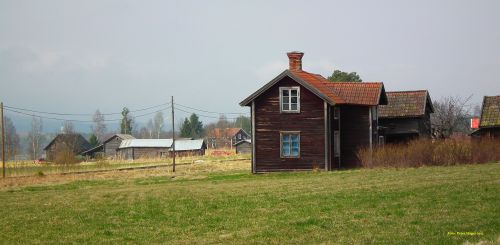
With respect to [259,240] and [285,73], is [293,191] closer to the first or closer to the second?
[259,240]

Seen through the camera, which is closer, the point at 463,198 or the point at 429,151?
the point at 463,198

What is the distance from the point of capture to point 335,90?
46844mm

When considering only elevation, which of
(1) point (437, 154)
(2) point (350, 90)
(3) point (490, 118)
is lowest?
(1) point (437, 154)

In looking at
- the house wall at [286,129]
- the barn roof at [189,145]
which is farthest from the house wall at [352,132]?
the barn roof at [189,145]

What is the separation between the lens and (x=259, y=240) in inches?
578

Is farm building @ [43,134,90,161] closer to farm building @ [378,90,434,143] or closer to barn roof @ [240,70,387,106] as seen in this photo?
farm building @ [378,90,434,143]

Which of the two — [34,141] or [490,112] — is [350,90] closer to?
[490,112]

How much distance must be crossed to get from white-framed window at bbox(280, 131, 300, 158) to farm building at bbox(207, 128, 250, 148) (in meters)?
129

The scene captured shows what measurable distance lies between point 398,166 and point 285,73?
921cm

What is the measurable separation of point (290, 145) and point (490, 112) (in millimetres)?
18966

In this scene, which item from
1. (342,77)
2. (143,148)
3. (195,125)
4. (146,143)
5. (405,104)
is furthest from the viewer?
(195,125)

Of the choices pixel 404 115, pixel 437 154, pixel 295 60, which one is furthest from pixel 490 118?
pixel 295 60

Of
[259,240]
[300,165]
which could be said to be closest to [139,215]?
[259,240]

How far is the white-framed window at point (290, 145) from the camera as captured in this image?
43250 millimetres
